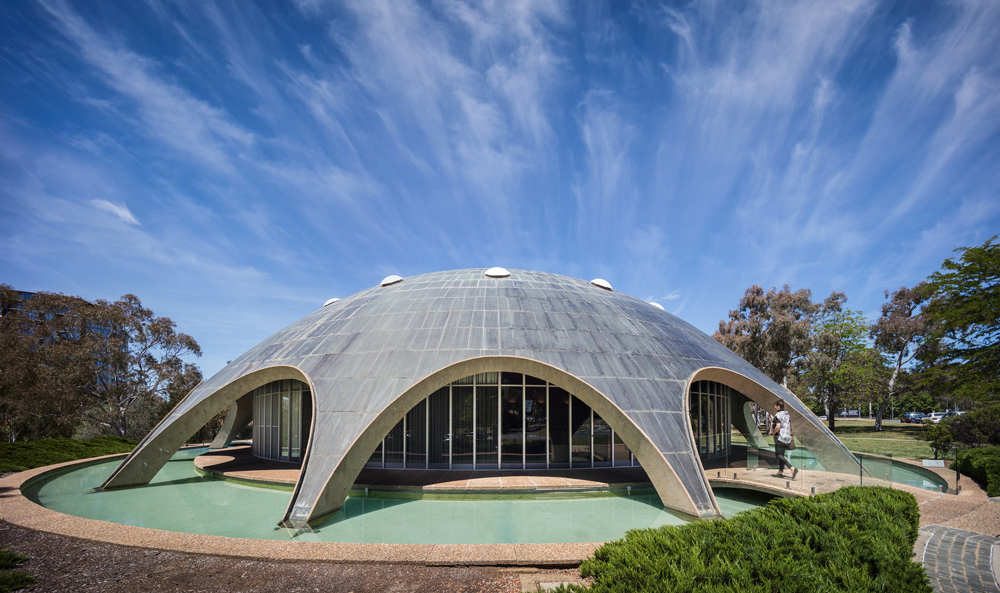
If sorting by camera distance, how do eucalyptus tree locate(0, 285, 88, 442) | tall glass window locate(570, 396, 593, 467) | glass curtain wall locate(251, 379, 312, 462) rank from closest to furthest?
1. tall glass window locate(570, 396, 593, 467)
2. glass curtain wall locate(251, 379, 312, 462)
3. eucalyptus tree locate(0, 285, 88, 442)

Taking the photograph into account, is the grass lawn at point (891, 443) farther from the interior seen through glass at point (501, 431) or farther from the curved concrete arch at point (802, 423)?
the interior seen through glass at point (501, 431)

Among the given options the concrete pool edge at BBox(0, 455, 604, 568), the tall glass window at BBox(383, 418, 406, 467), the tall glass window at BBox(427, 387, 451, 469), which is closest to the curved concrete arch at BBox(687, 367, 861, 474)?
the tall glass window at BBox(427, 387, 451, 469)

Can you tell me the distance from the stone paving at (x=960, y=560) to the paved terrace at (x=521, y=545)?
14 millimetres

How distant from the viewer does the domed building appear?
1166cm

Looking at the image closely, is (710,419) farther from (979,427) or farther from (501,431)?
(979,427)

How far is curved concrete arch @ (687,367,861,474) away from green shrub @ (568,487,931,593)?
24.8 feet

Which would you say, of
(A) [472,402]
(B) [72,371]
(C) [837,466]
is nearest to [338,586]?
(A) [472,402]

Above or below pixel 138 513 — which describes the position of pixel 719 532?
above

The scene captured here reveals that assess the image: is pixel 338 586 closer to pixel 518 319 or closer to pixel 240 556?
A: pixel 240 556

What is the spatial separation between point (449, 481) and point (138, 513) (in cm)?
765

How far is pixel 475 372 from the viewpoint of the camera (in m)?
13.5

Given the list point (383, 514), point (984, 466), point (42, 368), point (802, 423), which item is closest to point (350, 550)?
point (383, 514)

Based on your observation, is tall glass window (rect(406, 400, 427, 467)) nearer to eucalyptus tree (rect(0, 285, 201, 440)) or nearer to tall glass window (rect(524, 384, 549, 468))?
tall glass window (rect(524, 384, 549, 468))

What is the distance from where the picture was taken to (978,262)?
16.2 m
